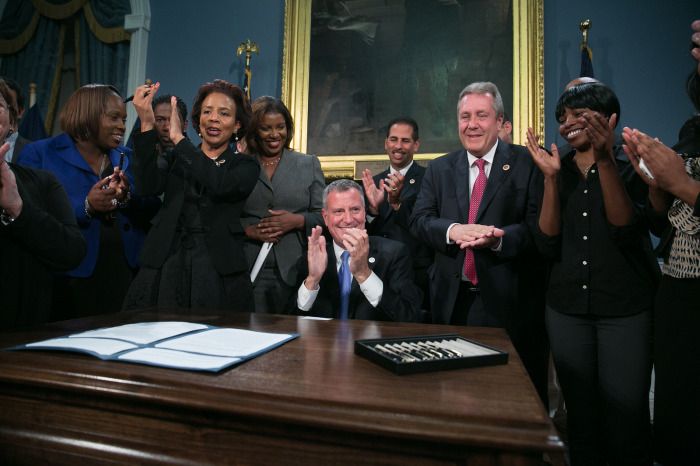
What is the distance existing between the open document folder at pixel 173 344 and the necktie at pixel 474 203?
1.09 m

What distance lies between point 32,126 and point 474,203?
500 centimetres

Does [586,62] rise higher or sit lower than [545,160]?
higher

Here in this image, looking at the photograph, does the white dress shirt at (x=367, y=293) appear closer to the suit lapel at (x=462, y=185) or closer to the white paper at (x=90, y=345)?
the suit lapel at (x=462, y=185)

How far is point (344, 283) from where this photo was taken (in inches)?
95.2

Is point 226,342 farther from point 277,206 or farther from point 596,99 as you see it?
point 596,99

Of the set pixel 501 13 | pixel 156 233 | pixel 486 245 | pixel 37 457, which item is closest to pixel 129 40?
pixel 501 13

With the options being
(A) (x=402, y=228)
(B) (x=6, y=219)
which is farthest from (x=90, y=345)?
(A) (x=402, y=228)

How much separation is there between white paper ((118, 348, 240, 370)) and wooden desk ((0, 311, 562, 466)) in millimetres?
25

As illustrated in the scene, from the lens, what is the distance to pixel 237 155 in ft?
8.20

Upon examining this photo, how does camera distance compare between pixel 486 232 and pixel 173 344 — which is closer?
pixel 173 344

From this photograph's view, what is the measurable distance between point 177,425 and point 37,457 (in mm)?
322

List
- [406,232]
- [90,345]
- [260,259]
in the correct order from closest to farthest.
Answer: [90,345] → [260,259] → [406,232]

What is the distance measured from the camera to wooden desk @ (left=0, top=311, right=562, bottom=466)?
827 millimetres

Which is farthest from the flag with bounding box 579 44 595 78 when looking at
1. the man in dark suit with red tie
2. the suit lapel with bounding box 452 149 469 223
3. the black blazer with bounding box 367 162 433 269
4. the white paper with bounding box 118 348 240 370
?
the white paper with bounding box 118 348 240 370
